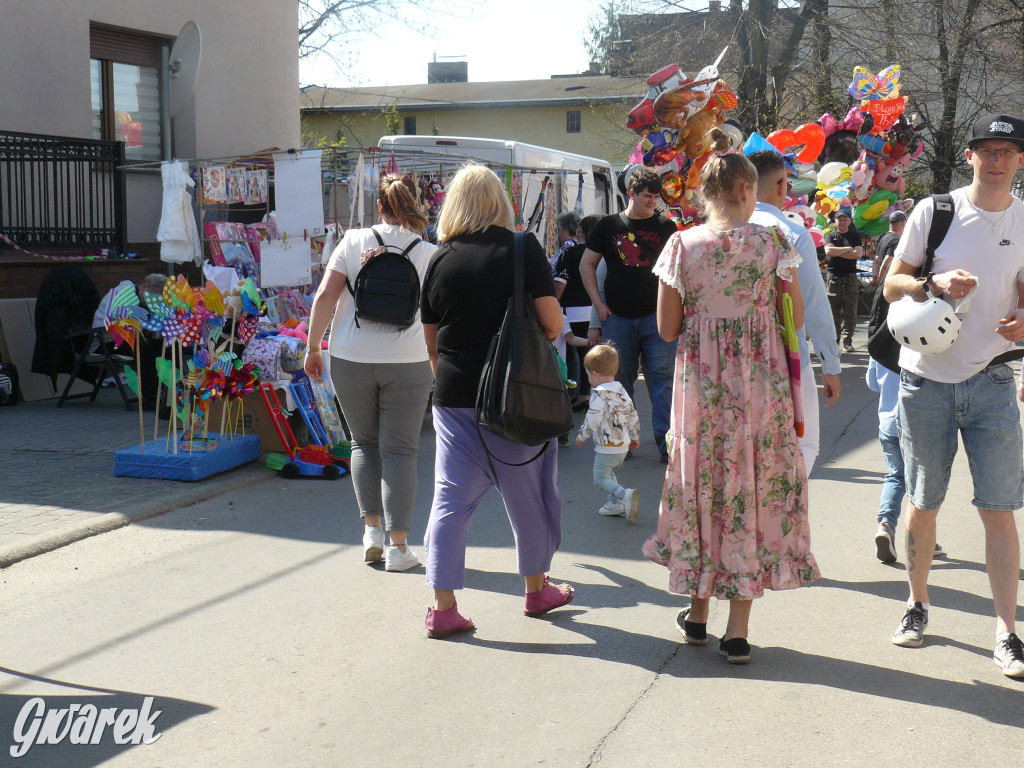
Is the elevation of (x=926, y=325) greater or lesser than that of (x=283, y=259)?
lesser

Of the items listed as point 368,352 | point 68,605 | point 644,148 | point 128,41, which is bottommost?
point 68,605

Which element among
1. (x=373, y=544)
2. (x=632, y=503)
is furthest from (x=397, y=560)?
(x=632, y=503)

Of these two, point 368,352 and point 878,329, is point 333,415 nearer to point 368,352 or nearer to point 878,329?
point 368,352

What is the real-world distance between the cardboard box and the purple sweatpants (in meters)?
3.83

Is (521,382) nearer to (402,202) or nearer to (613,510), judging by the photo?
(402,202)

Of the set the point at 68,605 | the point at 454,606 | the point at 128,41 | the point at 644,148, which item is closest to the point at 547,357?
the point at 454,606

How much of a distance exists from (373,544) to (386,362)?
37.1 inches

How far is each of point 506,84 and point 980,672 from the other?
47.1 meters

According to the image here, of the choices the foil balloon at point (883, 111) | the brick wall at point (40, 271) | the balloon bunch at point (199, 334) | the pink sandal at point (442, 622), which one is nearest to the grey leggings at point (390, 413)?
the pink sandal at point (442, 622)

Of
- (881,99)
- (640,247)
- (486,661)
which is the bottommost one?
(486,661)

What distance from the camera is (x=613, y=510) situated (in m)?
6.50

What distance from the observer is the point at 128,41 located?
14031 millimetres

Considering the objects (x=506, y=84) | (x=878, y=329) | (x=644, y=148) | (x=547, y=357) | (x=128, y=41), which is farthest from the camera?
(x=506, y=84)

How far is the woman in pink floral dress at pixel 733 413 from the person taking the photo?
13.3 feet
